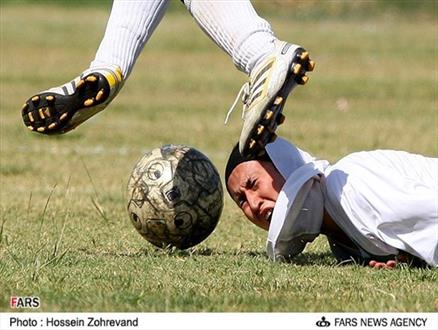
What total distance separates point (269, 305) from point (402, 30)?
29084 millimetres

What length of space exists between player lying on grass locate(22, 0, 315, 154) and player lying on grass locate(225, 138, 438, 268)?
1.24 ft

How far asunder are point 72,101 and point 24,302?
160 centimetres

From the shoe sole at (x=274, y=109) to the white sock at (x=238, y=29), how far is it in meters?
0.24

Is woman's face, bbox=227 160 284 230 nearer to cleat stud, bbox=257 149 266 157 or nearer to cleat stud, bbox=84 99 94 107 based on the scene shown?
cleat stud, bbox=257 149 266 157

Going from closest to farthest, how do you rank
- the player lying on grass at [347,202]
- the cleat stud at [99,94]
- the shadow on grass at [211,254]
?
1. the player lying on grass at [347,202]
2. the cleat stud at [99,94]
3. the shadow on grass at [211,254]

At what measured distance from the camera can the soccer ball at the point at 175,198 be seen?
23.3 feet

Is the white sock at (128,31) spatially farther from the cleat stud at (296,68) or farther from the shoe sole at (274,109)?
the cleat stud at (296,68)

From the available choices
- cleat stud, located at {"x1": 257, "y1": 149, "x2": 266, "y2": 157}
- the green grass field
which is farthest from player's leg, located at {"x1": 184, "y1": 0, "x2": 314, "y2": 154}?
the green grass field

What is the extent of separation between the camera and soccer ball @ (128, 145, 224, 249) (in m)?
7.11

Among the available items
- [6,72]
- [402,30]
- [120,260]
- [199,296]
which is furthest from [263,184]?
[402,30]

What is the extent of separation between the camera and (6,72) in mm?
23312

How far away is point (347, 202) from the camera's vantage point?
652 centimetres

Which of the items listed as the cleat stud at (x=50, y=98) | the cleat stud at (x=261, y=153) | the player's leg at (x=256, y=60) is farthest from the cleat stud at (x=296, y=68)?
the cleat stud at (x=50, y=98)
